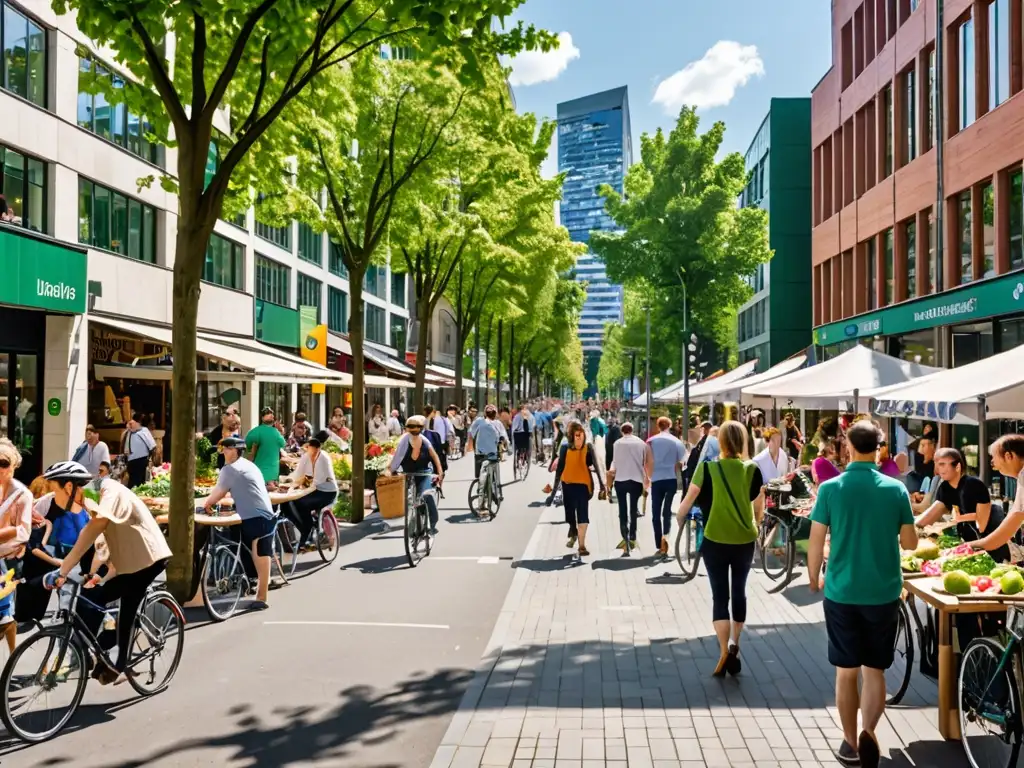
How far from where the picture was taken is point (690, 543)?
11.5 metres

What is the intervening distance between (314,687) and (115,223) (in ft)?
60.9

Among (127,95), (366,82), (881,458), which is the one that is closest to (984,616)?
(881,458)

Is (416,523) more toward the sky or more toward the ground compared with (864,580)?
more toward the ground

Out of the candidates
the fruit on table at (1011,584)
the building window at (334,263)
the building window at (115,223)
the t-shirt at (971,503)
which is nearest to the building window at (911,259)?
the t-shirt at (971,503)

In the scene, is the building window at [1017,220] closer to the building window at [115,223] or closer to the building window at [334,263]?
the building window at [115,223]

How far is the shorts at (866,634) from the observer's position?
5.10 metres

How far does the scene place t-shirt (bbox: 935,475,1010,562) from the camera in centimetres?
764

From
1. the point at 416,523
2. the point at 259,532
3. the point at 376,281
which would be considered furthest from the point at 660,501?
the point at 376,281

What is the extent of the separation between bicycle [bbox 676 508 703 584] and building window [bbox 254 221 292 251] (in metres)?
25.1

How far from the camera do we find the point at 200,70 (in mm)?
9367

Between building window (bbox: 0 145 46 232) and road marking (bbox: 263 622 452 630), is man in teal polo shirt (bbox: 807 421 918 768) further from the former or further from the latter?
building window (bbox: 0 145 46 232)

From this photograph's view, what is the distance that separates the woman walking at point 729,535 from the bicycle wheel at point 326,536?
6.10 metres

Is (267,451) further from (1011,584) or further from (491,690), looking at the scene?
(1011,584)

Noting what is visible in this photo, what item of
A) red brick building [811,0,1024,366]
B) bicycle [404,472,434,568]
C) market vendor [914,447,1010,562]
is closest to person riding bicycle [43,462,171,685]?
bicycle [404,472,434,568]
